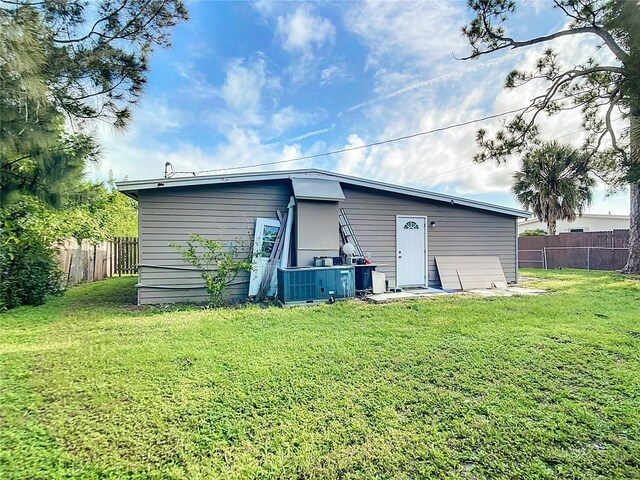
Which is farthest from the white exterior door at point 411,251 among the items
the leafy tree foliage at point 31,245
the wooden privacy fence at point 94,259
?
the wooden privacy fence at point 94,259

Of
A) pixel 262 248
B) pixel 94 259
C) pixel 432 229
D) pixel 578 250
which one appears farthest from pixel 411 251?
pixel 578 250

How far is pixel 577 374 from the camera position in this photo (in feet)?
9.61

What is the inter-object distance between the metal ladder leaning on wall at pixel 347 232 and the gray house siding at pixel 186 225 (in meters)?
1.73

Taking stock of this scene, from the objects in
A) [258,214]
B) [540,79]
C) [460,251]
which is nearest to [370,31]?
[540,79]

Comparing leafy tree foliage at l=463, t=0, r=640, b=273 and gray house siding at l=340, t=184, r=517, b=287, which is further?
gray house siding at l=340, t=184, r=517, b=287

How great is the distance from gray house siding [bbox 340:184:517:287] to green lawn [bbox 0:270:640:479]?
3.57 metres

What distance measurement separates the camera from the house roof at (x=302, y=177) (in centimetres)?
609

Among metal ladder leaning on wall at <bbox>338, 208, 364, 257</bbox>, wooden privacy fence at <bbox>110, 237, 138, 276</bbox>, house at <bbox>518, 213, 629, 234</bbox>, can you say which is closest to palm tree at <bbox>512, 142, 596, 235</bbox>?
house at <bbox>518, 213, 629, 234</bbox>

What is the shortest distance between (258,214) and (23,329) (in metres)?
4.36

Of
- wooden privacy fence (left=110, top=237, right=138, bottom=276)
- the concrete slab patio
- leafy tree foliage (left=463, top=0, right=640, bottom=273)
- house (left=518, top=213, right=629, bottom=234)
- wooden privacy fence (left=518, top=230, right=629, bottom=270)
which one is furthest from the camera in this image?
house (left=518, top=213, right=629, bottom=234)

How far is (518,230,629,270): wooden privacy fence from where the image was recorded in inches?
510

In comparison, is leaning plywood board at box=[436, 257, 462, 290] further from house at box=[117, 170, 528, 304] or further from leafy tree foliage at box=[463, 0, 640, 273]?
leafy tree foliage at box=[463, 0, 640, 273]

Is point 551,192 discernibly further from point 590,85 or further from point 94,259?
point 94,259

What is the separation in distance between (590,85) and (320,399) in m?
8.25
